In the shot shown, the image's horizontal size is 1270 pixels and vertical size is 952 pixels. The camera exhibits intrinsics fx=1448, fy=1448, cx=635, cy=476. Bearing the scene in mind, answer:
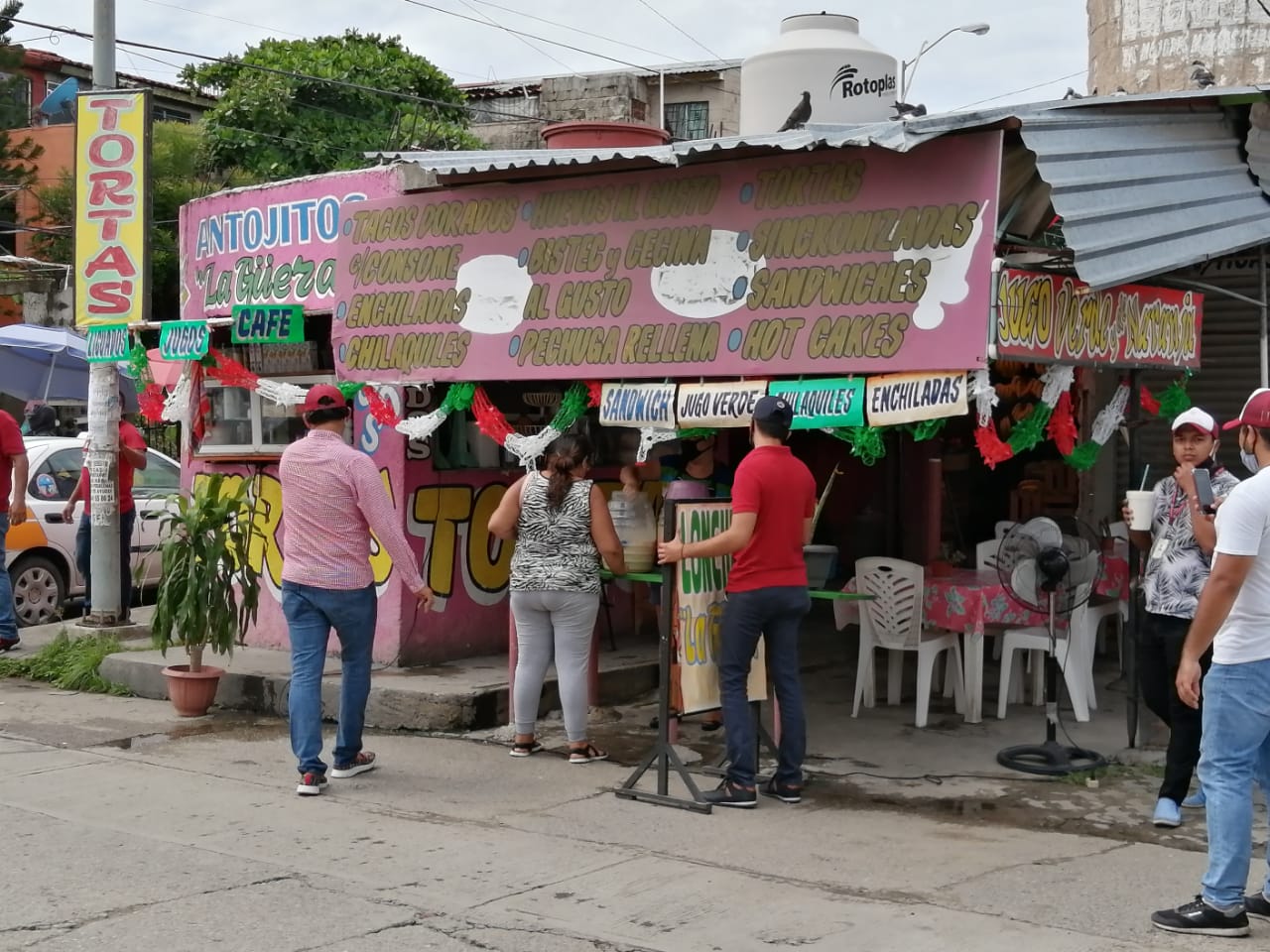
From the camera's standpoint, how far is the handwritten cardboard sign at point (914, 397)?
6.71m

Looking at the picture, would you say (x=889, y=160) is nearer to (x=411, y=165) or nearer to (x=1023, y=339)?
(x=1023, y=339)

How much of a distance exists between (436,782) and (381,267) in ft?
11.4

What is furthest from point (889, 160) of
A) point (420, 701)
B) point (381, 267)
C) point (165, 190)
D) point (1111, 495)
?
point (165, 190)

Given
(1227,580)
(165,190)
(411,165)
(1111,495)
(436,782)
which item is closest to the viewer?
(1227,580)

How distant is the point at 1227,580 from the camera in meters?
4.77

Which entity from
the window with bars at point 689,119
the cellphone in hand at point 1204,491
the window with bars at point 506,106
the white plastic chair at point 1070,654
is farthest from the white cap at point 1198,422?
the window with bars at point 506,106

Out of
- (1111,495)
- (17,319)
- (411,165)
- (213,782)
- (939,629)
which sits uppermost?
(17,319)

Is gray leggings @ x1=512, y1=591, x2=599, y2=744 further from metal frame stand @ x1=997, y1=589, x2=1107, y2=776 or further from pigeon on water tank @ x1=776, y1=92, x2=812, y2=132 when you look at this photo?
pigeon on water tank @ x1=776, y1=92, x2=812, y2=132

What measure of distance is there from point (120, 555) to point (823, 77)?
6630 millimetres

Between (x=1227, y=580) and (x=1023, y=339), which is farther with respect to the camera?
(x=1023, y=339)

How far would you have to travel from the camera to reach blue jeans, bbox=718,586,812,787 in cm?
678

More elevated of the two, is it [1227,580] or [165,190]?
[165,190]

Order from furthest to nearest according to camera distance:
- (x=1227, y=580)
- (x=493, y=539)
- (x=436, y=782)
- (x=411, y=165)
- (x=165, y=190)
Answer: (x=165, y=190) < (x=493, y=539) < (x=411, y=165) < (x=436, y=782) < (x=1227, y=580)

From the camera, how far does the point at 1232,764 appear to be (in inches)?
193
